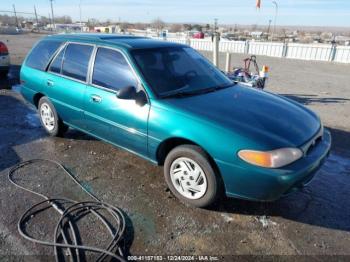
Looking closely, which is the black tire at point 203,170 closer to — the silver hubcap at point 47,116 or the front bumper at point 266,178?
the front bumper at point 266,178

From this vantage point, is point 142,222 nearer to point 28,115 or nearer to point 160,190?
point 160,190

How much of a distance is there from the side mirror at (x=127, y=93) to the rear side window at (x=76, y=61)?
1125 mm

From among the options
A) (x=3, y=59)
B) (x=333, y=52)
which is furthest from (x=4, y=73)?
(x=333, y=52)

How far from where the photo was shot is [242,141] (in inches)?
111

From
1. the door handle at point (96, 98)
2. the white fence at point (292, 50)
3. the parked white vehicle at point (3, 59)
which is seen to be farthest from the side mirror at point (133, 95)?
the white fence at point (292, 50)

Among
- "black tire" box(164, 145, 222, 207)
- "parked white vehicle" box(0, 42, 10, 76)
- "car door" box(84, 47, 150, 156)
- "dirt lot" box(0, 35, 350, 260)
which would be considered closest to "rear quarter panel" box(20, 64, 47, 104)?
"dirt lot" box(0, 35, 350, 260)

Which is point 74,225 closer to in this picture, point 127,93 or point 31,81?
point 127,93

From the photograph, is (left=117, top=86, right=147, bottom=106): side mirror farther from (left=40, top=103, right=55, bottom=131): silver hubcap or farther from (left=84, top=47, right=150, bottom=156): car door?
(left=40, top=103, right=55, bottom=131): silver hubcap

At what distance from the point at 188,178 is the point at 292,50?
19536 mm

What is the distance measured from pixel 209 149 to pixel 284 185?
76cm

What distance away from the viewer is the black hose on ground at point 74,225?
2.64m

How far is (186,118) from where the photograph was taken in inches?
123

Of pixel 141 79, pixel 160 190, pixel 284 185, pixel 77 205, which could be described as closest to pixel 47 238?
pixel 77 205

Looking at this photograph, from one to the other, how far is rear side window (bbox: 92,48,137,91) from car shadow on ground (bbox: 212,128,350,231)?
6.07 feet
